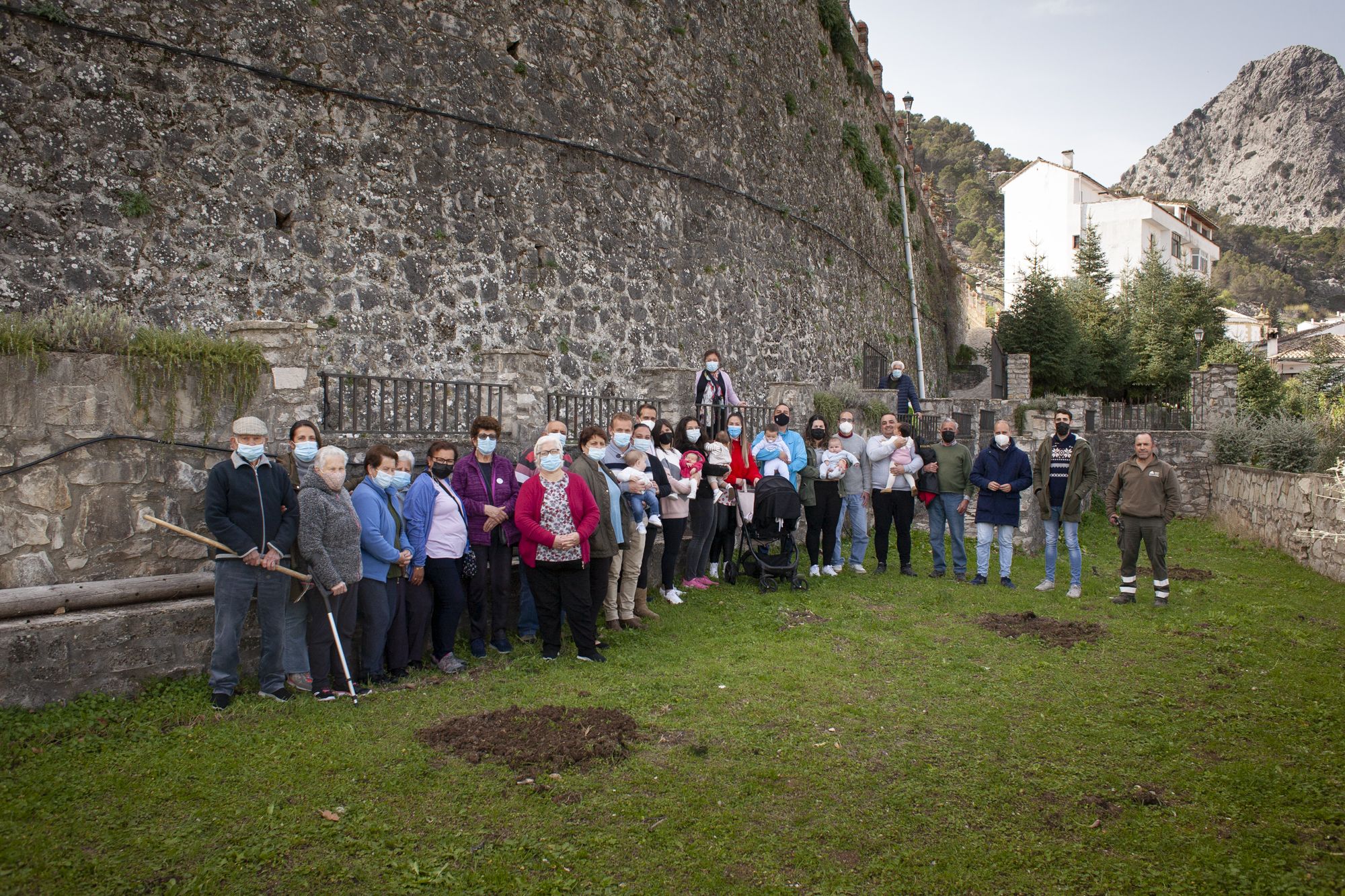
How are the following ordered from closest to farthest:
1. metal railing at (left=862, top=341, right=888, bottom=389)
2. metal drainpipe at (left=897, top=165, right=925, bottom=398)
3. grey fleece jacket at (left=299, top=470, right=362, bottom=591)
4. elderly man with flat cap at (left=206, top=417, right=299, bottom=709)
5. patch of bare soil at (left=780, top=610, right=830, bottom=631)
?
elderly man with flat cap at (left=206, top=417, right=299, bottom=709) < grey fleece jacket at (left=299, top=470, right=362, bottom=591) < patch of bare soil at (left=780, top=610, right=830, bottom=631) < metal railing at (left=862, top=341, right=888, bottom=389) < metal drainpipe at (left=897, top=165, right=925, bottom=398)

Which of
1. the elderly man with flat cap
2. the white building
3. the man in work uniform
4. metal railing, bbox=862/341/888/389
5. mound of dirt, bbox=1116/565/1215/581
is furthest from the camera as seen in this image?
the white building

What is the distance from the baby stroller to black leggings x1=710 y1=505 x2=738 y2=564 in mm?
123

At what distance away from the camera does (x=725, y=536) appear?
10328 millimetres

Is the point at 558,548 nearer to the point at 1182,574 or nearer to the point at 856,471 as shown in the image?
the point at 856,471

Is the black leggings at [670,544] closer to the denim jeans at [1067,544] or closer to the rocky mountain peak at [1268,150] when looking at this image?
the denim jeans at [1067,544]

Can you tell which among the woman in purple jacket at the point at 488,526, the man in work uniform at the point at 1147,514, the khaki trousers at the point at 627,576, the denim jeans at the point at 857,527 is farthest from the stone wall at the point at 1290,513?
the woman in purple jacket at the point at 488,526

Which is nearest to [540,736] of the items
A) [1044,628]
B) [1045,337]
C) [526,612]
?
[526,612]

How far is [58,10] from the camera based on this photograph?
868 cm

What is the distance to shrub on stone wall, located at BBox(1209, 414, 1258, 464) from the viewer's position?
1716cm

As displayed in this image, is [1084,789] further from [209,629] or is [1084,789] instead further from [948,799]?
[209,629]

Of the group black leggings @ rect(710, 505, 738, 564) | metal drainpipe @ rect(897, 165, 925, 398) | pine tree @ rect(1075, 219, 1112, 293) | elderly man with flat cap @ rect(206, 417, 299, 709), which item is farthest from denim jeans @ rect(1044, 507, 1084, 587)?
pine tree @ rect(1075, 219, 1112, 293)

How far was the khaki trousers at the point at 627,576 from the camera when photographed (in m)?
8.08

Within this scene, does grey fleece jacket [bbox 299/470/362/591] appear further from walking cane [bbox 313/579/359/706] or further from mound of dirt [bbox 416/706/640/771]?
mound of dirt [bbox 416/706/640/771]

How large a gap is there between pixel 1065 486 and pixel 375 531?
25.8ft
